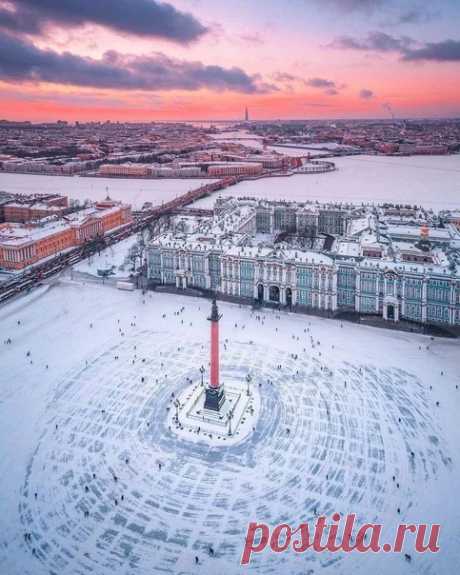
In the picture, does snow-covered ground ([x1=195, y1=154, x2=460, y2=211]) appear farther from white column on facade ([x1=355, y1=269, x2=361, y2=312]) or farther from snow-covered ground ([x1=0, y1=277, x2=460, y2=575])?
snow-covered ground ([x1=0, y1=277, x2=460, y2=575])

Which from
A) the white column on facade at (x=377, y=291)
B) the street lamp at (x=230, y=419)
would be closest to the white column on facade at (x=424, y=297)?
the white column on facade at (x=377, y=291)

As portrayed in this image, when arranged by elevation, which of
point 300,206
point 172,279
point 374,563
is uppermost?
point 300,206

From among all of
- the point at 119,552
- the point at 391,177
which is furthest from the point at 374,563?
the point at 391,177

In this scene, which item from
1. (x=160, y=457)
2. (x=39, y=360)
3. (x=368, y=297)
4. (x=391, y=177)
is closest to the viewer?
(x=160, y=457)

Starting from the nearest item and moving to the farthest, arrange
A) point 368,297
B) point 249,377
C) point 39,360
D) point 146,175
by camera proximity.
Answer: point 249,377 < point 39,360 < point 368,297 < point 146,175

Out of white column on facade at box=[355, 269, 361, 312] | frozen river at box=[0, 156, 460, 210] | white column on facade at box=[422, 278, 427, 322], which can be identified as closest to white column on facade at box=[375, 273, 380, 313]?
white column on facade at box=[355, 269, 361, 312]

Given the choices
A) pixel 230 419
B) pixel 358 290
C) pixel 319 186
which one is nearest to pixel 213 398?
pixel 230 419

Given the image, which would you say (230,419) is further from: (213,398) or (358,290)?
(358,290)

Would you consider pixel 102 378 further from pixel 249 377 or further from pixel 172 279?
pixel 172 279
